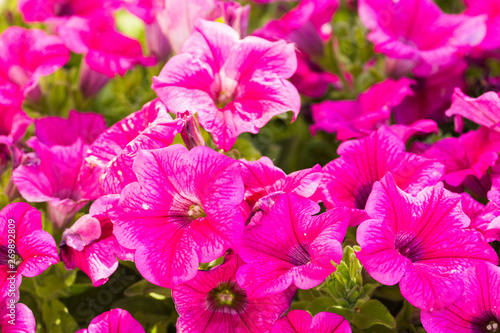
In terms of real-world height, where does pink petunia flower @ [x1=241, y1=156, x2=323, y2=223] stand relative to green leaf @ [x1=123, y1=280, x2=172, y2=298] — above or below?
above

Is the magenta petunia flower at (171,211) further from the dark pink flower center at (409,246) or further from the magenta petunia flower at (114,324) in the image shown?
the dark pink flower center at (409,246)

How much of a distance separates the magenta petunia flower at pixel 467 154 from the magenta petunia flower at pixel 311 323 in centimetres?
28

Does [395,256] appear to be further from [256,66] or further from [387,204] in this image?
[256,66]

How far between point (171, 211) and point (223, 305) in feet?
0.47

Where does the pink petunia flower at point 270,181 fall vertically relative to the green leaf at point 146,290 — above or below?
above

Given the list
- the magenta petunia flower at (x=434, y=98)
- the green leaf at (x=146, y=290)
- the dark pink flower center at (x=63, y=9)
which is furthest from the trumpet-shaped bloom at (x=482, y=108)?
the dark pink flower center at (x=63, y=9)

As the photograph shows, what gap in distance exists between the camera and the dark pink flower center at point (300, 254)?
68 cm

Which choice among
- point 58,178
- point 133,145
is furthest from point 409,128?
point 58,178

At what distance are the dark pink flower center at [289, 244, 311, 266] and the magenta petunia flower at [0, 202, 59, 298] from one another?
30 centimetres

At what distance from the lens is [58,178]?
0.87 m

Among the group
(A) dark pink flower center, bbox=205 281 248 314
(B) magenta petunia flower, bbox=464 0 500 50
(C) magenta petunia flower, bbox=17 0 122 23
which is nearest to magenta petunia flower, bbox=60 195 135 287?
(A) dark pink flower center, bbox=205 281 248 314

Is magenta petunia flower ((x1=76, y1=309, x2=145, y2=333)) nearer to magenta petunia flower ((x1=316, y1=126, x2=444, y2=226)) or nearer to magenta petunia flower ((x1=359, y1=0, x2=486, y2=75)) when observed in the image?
magenta petunia flower ((x1=316, y1=126, x2=444, y2=226))

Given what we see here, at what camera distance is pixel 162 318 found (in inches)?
34.2

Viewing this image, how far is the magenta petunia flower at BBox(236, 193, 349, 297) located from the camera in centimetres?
65
